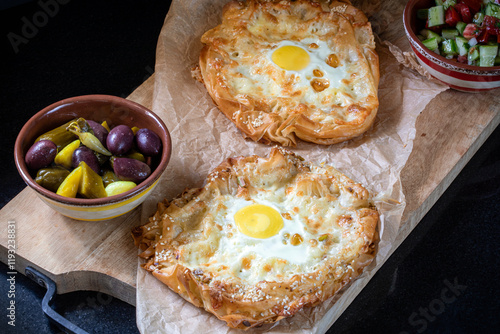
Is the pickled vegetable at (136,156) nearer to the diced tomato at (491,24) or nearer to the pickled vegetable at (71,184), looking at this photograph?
the pickled vegetable at (71,184)

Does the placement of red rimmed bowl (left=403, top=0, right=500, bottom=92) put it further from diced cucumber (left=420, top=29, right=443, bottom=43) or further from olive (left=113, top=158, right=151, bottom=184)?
olive (left=113, top=158, right=151, bottom=184)

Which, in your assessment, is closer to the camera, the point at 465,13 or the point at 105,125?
the point at 105,125

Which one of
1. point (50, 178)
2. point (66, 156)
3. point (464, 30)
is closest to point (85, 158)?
point (66, 156)

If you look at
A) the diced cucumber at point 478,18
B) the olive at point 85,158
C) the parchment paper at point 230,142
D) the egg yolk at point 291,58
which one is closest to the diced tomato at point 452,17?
the diced cucumber at point 478,18

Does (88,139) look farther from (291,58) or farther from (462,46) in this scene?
(462,46)

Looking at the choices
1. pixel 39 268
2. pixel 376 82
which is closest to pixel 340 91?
pixel 376 82

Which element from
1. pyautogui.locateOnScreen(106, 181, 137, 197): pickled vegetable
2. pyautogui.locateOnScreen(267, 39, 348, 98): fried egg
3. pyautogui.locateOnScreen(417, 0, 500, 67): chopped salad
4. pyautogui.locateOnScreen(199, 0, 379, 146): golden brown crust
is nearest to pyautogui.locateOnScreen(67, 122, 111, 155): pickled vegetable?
pyautogui.locateOnScreen(106, 181, 137, 197): pickled vegetable
